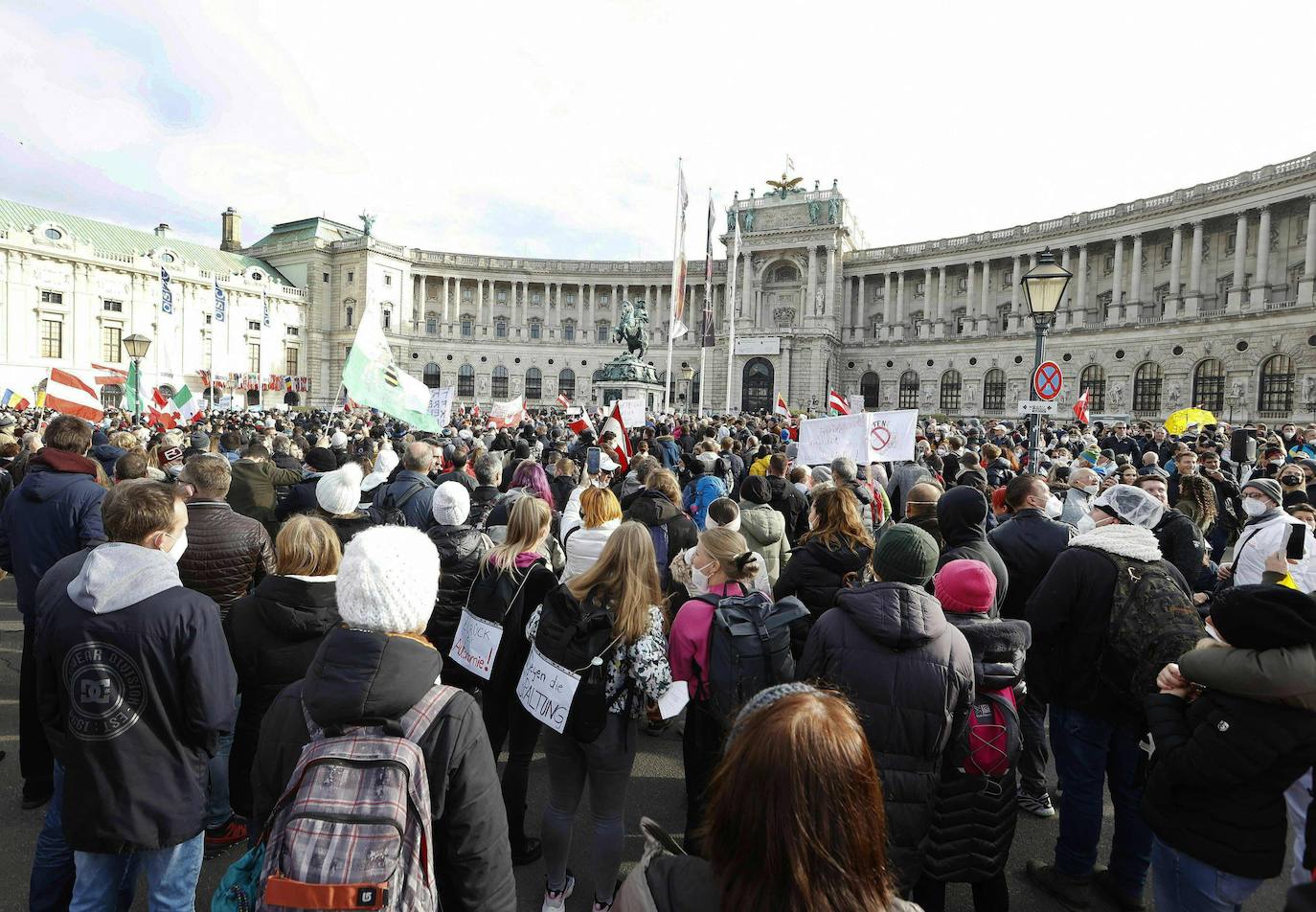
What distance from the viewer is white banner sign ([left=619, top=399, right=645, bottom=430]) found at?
15891 mm

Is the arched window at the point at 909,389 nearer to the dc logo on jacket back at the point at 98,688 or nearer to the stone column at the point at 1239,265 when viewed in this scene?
the stone column at the point at 1239,265

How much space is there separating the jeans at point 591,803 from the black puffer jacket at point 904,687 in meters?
1.27

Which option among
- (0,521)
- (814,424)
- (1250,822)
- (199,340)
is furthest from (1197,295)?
(199,340)

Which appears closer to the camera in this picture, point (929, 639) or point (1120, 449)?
point (929, 639)

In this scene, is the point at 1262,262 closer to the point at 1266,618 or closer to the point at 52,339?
the point at 1266,618

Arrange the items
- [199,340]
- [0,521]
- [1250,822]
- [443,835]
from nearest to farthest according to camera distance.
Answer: [443,835] < [1250,822] < [0,521] < [199,340]

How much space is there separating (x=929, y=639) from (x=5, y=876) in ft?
16.9

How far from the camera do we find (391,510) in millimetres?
6824

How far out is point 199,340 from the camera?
51344 millimetres

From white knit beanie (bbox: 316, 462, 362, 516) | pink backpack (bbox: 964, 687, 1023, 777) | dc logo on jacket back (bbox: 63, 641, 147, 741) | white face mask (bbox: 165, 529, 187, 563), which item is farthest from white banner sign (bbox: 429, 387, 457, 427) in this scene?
pink backpack (bbox: 964, 687, 1023, 777)

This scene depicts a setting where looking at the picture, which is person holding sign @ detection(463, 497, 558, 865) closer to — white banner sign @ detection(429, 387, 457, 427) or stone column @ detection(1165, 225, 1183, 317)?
white banner sign @ detection(429, 387, 457, 427)

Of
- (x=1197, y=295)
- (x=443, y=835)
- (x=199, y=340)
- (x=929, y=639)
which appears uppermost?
(x=1197, y=295)

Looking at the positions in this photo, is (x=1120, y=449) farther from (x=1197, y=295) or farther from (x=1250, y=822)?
(x=1197, y=295)

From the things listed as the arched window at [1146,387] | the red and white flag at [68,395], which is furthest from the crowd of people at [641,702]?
the arched window at [1146,387]
